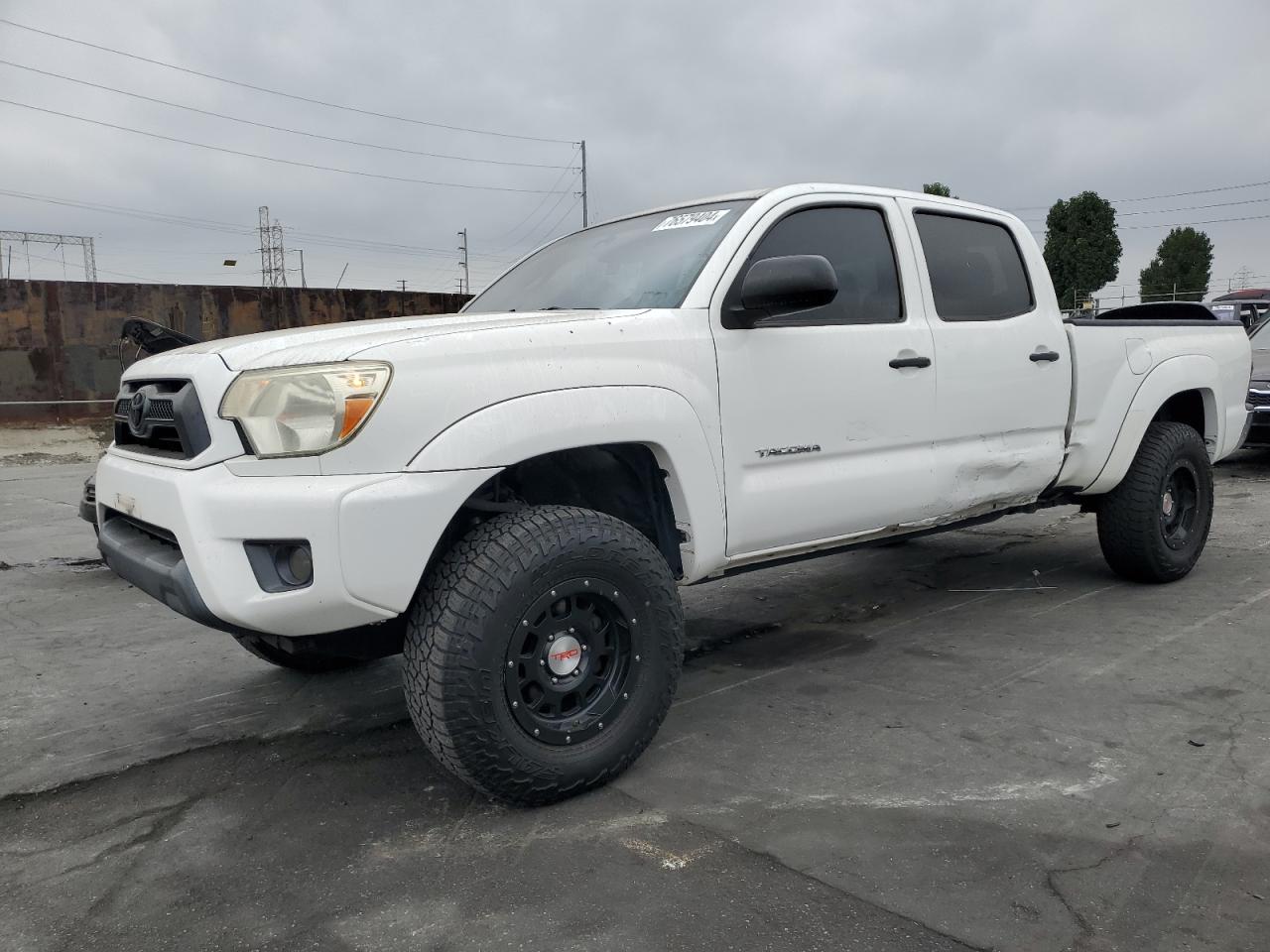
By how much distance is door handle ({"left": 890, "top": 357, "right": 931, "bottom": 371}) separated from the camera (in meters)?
3.75

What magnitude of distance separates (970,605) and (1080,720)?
165 cm

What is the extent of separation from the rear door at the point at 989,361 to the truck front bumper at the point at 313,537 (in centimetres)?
212

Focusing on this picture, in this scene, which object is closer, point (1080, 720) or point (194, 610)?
point (194, 610)

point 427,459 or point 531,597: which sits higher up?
point 427,459

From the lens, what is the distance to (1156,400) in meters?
4.99

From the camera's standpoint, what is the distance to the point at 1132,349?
4.90 m

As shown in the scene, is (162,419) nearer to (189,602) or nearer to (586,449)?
(189,602)

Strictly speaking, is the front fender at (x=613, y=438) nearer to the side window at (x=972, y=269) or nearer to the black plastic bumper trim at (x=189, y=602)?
the black plastic bumper trim at (x=189, y=602)

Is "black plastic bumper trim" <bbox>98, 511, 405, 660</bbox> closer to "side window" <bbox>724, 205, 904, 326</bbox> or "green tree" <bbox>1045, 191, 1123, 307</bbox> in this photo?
"side window" <bbox>724, 205, 904, 326</bbox>

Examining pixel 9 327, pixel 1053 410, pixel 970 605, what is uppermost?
pixel 9 327

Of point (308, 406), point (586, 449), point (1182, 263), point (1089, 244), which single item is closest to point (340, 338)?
point (308, 406)

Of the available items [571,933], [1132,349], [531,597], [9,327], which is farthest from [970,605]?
[9,327]

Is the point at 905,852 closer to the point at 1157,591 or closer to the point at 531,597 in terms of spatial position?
the point at 531,597

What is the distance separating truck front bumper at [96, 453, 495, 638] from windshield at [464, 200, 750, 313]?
110 centimetres
